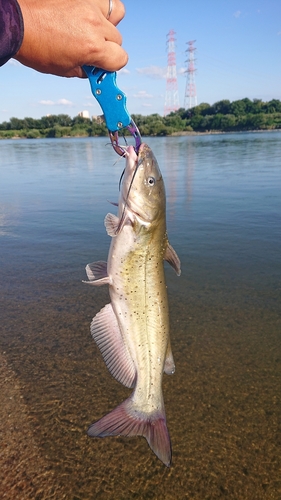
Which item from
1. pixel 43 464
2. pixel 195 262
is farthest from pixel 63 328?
pixel 195 262

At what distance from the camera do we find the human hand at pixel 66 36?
203 centimetres

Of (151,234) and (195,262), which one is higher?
(151,234)

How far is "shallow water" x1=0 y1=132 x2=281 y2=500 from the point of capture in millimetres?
2883

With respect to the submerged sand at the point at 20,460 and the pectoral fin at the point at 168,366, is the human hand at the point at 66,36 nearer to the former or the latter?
the pectoral fin at the point at 168,366

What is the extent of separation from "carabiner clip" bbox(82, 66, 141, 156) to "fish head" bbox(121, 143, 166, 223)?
0.26 feet

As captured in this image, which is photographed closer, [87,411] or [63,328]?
[87,411]

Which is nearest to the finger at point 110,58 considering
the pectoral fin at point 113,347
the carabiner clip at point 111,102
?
the carabiner clip at point 111,102

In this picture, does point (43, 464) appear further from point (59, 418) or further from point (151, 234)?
point (151, 234)

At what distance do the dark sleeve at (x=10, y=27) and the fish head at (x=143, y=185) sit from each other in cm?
88

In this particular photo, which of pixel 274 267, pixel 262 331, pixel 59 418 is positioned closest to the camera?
pixel 59 418

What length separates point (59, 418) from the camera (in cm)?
333

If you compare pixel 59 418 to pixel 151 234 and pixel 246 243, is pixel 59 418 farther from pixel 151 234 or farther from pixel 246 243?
pixel 246 243

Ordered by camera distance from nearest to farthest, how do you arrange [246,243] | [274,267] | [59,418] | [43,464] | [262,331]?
[43,464]
[59,418]
[262,331]
[274,267]
[246,243]

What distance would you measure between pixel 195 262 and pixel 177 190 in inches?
270
